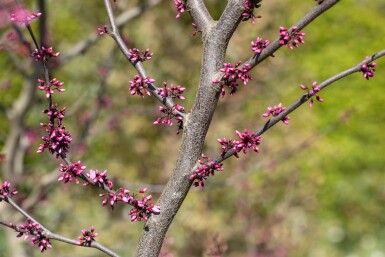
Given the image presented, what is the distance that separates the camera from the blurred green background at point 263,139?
9.69 meters

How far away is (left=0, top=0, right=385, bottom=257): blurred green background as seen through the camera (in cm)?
969

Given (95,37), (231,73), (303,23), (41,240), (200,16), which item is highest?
(95,37)

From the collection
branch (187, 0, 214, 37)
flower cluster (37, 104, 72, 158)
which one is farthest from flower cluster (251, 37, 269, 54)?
flower cluster (37, 104, 72, 158)

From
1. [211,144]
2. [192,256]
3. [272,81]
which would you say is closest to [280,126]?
[272,81]

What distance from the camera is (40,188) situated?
17.8ft

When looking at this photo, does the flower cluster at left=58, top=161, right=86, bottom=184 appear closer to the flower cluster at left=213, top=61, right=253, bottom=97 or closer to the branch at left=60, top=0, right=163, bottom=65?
the flower cluster at left=213, top=61, right=253, bottom=97

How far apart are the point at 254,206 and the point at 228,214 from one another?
1.78ft

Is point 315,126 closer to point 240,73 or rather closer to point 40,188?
point 40,188

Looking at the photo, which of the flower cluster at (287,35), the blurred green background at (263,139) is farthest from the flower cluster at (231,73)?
the blurred green background at (263,139)

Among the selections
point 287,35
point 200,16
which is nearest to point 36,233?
point 200,16

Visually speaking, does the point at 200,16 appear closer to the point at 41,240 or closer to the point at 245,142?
the point at 245,142

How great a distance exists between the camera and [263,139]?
10.2 m

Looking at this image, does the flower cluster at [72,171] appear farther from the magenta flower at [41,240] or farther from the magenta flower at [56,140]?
the magenta flower at [41,240]

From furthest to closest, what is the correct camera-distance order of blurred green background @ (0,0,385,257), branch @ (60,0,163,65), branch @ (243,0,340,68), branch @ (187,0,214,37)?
blurred green background @ (0,0,385,257), branch @ (60,0,163,65), branch @ (187,0,214,37), branch @ (243,0,340,68)
